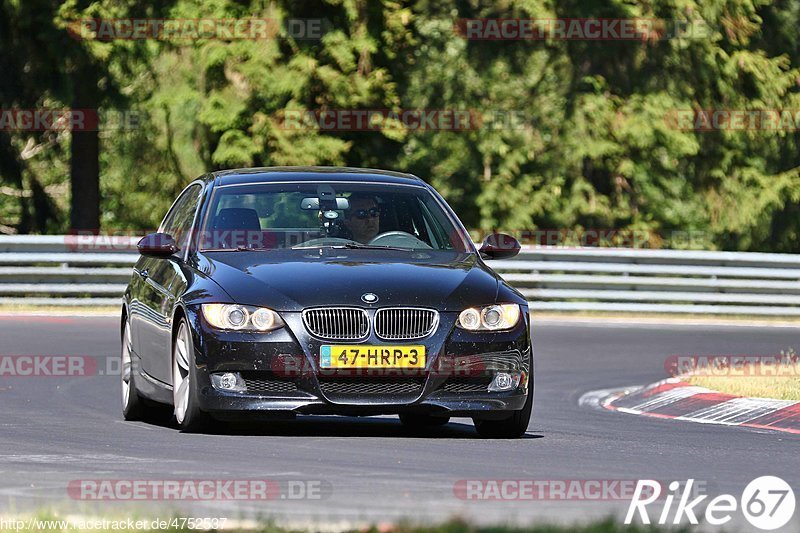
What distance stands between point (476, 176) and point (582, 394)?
80.8ft

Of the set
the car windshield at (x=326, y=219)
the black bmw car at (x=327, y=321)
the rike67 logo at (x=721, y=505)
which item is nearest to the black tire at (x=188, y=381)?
the black bmw car at (x=327, y=321)

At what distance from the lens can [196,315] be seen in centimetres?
1021

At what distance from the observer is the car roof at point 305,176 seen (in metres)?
11.7

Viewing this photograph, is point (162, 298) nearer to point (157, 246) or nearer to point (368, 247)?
point (157, 246)

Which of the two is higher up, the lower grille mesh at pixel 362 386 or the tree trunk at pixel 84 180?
the lower grille mesh at pixel 362 386

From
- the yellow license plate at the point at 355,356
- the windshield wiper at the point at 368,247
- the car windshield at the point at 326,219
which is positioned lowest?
the yellow license plate at the point at 355,356

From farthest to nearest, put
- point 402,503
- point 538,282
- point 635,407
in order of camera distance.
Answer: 1. point 538,282
2. point 635,407
3. point 402,503

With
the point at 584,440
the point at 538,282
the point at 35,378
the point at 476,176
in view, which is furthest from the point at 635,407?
Result: the point at 476,176

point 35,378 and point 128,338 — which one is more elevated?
point 128,338

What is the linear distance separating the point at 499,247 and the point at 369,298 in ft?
5.14

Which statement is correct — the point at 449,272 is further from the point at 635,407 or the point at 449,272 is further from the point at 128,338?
the point at 635,407

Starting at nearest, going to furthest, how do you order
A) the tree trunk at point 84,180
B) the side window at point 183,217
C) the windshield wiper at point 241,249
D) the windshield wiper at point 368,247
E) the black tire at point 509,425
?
the black tire at point 509,425
the windshield wiper at point 241,249
the windshield wiper at point 368,247
the side window at point 183,217
the tree trunk at point 84,180

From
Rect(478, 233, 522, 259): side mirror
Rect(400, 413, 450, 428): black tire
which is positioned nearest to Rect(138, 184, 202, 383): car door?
Rect(400, 413, 450, 428): black tire

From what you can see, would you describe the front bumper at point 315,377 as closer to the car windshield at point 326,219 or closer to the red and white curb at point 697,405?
the car windshield at point 326,219
